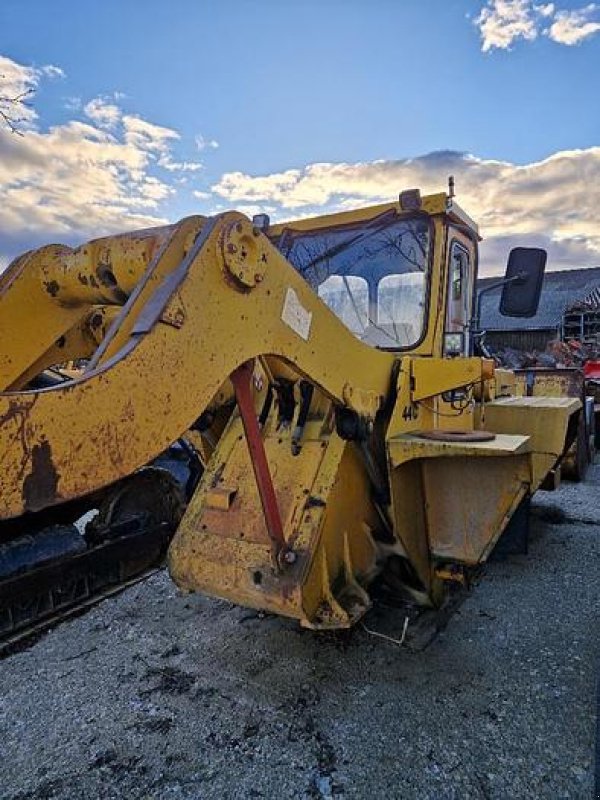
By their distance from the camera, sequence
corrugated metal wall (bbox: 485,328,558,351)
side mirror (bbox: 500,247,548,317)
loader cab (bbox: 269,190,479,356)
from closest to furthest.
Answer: loader cab (bbox: 269,190,479,356)
side mirror (bbox: 500,247,548,317)
corrugated metal wall (bbox: 485,328,558,351)

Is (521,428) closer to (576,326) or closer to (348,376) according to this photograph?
(348,376)

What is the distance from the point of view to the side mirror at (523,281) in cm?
363

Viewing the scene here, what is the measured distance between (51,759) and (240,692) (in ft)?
2.79

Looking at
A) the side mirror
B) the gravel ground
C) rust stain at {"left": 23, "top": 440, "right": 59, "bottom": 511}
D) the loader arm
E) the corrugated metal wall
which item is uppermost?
the corrugated metal wall

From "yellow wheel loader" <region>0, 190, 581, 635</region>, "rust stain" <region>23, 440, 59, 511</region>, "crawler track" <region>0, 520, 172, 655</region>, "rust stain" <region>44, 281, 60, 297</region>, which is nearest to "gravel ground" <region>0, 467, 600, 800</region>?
"crawler track" <region>0, 520, 172, 655</region>

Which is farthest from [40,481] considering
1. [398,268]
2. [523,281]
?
[523,281]

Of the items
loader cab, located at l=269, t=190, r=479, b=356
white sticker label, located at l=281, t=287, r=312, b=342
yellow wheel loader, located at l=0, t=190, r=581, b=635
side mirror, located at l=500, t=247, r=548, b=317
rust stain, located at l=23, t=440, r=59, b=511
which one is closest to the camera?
rust stain, located at l=23, t=440, r=59, b=511

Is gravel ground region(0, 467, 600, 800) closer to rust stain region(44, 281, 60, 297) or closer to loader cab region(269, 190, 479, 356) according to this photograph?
loader cab region(269, 190, 479, 356)

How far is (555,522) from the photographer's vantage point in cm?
588

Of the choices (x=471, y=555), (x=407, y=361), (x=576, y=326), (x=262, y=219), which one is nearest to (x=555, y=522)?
(x=471, y=555)

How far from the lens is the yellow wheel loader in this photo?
1655 millimetres

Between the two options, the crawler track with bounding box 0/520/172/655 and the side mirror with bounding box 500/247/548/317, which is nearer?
the crawler track with bounding box 0/520/172/655

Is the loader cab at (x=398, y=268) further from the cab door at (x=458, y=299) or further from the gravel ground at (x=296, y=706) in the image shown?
the gravel ground at (x=296, y=706)

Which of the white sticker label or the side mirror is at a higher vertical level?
the side mirror
